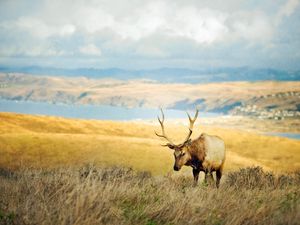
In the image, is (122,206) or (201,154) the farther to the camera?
(201,154)

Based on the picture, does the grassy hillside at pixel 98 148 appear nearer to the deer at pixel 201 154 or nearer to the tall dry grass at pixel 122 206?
the deer at pixel 201 154

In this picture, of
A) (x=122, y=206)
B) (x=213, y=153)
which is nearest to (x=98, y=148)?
(x=213, y=153)

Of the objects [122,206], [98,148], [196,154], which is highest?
[196,154]

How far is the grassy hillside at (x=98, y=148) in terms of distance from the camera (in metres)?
32.8

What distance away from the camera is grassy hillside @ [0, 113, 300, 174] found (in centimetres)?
3284

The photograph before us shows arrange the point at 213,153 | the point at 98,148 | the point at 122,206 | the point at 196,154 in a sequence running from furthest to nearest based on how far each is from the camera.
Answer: the point at 98,148 → the point at 213,153 → the point at 196,154 → the point at 122,206

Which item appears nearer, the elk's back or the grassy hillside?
the elk's back

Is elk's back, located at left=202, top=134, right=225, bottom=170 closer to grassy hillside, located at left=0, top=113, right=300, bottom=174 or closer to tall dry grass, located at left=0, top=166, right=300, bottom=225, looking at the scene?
tall dry grass, located at left=0, top=166, right=300, bottom=225

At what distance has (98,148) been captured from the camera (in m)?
36.7

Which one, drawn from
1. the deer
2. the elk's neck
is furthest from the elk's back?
the elk's neck

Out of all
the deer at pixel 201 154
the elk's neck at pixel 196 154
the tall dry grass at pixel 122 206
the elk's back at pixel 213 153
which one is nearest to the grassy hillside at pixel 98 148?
the elk's back at pixel 213 153

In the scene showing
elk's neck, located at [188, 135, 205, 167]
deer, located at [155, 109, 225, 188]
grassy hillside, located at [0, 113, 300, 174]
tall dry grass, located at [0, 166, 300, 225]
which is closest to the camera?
tall dry grass, located at [0, 166, 300, 225]

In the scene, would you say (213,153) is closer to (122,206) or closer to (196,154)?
(196,154)

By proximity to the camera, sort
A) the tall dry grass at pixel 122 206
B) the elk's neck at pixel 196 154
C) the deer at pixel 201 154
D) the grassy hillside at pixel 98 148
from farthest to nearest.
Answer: the grassy hillside at pixel 98 148 < the elk's neck at pixel 196 154 < the deer at pixel 201 154 < the tall dry grass at pixel 122 206
